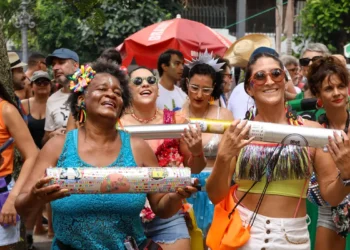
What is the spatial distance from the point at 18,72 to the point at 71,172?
553 cm

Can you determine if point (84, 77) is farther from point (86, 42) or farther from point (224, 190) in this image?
point (86, 42)

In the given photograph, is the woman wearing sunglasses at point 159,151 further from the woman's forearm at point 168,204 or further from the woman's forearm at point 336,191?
the woman's forearm at point 336,191

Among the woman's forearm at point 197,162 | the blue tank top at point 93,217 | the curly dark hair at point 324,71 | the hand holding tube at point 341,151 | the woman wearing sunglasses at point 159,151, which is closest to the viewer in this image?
the blue tank top at point 93,217

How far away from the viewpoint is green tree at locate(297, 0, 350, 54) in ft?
78.8

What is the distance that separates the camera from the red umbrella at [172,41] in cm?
1362

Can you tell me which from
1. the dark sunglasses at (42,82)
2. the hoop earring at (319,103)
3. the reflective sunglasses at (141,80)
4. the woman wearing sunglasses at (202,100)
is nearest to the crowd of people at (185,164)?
the hoop earring at (319,103)

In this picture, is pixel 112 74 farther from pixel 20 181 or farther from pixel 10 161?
pixel 10 161

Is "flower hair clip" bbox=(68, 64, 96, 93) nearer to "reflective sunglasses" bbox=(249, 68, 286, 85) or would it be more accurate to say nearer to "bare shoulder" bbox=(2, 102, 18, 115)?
"reflective sunglasses" bbox=(249, 68, 286, 85)

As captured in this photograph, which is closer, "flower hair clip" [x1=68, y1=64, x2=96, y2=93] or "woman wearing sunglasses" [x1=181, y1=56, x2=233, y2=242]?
"flower hair clip" [x1=68, y1=64, x2=96, y2=93]

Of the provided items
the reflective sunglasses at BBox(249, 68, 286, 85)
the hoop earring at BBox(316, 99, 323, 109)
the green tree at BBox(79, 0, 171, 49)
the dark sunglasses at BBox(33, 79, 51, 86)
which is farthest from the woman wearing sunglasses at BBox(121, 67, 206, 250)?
the green tree at BBox(79, 0, 171, 49)

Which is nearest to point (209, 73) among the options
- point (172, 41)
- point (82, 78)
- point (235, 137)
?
point (82, 78)

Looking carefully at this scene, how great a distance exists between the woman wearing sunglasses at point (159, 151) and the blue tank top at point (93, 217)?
0.98 m

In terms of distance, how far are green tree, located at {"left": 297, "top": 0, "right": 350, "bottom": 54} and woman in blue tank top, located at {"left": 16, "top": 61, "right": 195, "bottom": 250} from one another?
66.7 feet

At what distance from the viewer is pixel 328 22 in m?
24.1
